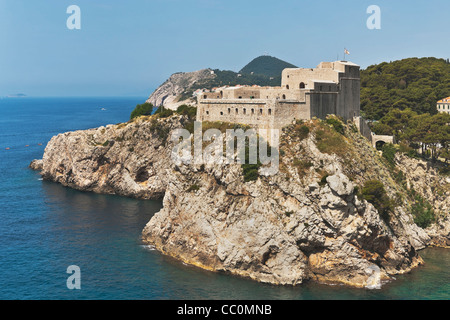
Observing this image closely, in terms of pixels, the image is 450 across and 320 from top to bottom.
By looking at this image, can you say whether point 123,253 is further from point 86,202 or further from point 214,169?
point 86,202

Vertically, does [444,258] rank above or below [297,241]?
below

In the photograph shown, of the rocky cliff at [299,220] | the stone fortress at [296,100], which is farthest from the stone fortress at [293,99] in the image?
the rocky cliff at [299,220]

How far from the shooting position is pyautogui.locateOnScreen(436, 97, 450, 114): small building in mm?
87688

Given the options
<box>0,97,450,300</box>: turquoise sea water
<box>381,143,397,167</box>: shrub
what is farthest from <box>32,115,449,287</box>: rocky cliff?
<box>381,143,397,167</box>: shrub

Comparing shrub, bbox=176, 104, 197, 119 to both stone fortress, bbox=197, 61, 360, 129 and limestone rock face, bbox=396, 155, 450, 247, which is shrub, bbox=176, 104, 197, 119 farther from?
limestone rock face, bbox=396, 155, 450, 247

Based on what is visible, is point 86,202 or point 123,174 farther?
point 123,174

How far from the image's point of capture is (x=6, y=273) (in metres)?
52.2

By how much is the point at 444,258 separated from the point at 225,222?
2825 centimetres

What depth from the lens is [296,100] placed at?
62281mm

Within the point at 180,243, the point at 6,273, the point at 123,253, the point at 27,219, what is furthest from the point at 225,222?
the point at 27,219

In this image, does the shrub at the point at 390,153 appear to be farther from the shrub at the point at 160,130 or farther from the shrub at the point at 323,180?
the shrub at the point at 160,130

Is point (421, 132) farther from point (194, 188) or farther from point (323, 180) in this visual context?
point (194, 188)

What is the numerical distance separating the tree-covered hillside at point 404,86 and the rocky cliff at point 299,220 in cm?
2017
